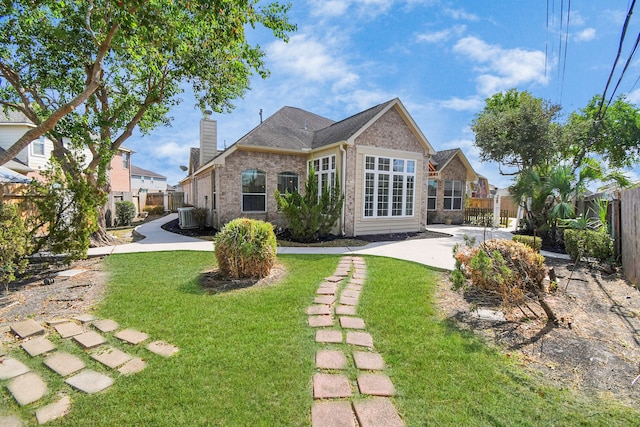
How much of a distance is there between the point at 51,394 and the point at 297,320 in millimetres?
2635

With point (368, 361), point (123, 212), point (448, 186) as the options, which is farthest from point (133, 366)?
point (448, 186)

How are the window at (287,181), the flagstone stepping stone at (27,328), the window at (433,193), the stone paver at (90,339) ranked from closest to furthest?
the stone paver at (90,339) < the flagstone stepping stone at (27,328) < the window at (287,181) < the window at (433,193)

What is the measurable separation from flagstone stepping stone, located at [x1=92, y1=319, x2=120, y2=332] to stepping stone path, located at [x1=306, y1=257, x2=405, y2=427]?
2655mm

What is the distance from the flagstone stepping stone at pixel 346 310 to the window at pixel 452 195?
681 inches

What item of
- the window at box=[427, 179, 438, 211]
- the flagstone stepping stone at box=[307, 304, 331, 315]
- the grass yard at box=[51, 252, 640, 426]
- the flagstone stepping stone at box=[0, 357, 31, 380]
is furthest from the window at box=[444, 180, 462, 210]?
the flagstone stepping stone at box=[0, 357, 31, 380]

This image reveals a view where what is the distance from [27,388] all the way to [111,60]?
1143 centimetres

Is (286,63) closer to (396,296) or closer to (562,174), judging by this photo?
(396,296)

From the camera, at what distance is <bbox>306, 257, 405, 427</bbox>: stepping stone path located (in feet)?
7.88

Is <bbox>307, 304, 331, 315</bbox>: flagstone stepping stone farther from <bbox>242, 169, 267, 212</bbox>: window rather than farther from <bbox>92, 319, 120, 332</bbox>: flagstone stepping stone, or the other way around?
<bbox>242, 169, 267, 212</bbox>: window

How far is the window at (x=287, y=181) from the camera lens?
14.1 metres

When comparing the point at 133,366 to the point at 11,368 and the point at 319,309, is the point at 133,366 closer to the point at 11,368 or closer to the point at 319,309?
the point at 11,368

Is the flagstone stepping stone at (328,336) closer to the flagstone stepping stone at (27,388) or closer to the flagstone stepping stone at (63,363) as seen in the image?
the flagstone stepping stone at (63,363)

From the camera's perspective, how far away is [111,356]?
127 inches

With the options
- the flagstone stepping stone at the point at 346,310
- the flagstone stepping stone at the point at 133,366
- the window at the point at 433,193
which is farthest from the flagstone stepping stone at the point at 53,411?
the window at the point at 433,193
